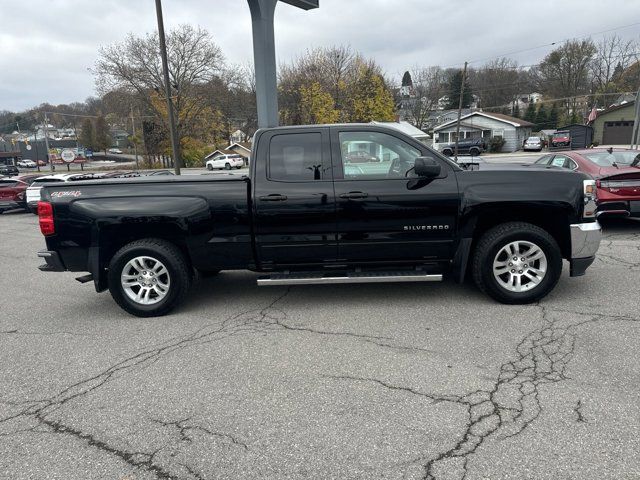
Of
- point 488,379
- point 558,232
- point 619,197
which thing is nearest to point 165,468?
point 488,379

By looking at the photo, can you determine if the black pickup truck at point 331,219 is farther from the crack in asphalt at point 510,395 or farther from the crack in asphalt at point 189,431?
the crack in asphalt at point 189,431

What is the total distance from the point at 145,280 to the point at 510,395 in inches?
146

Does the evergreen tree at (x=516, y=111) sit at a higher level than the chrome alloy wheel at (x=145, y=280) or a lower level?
higher

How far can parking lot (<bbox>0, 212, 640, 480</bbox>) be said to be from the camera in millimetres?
2467

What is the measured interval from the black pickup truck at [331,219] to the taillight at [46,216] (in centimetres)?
1

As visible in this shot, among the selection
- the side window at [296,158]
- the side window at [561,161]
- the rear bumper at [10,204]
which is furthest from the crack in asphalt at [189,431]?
the rear bumper at [10,204]

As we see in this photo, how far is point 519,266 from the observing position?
4.65m

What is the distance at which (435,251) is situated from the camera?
4.73 meters

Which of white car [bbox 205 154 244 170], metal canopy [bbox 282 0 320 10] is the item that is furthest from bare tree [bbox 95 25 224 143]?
metal canopy [bbox 282 0 320 10]

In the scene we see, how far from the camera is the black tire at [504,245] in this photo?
4566 millimetres

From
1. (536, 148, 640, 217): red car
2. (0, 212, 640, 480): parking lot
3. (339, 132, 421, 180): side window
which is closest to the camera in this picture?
(0, 212, 640, 480): parking lot

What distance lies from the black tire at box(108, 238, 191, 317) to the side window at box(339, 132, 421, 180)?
2064mm

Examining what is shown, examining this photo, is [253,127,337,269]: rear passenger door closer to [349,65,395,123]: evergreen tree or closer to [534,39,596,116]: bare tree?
[349,65,395,123]: evergreen tree

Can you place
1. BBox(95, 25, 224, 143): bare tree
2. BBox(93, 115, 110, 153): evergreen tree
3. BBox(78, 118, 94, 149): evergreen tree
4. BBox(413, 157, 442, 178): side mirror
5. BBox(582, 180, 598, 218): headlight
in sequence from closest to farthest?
1. BBox(413, 157, 442, 178): side mirror
2. BBox(582, 180, 598, 218): headlight
3. BBox(95, 25, 224, 143): bare tree
4. BBox(93, 115, 110, 153): evergreen tree
5. BBox(78, 118, 94, 149): evergreen tree
